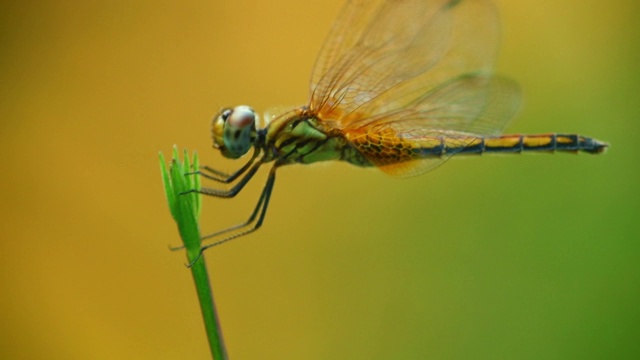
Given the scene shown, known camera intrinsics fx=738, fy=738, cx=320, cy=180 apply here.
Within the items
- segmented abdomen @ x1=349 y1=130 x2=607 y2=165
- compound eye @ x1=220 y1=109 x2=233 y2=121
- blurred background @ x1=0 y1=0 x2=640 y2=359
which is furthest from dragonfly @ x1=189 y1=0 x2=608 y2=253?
blurred background @ x1=0 y1=0 x2=640 y2=359

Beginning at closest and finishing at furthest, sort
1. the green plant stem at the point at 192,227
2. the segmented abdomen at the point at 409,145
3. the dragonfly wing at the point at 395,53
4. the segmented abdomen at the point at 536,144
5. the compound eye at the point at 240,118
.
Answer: the green plant stem at the point at 192,227
the compound eye at the point at 240,118
the dragonfly wing at the point at 395,53
the segmented abdomen at the point at 409,145
the segmented abdomen at the point at 536,144

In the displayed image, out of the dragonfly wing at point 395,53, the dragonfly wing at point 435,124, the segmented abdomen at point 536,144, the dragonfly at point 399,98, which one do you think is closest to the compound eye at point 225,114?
the dragonfly at point 399,98

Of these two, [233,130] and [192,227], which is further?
[233,130]

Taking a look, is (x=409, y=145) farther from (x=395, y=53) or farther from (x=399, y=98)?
(x=395, y=53)

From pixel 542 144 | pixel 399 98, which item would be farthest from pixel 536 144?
pixel 399 98

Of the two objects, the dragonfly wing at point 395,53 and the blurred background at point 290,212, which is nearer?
the dragonfly wing at point 395,53

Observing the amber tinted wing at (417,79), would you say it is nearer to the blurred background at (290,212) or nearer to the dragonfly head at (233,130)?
the dragonfly head at (233,130)
